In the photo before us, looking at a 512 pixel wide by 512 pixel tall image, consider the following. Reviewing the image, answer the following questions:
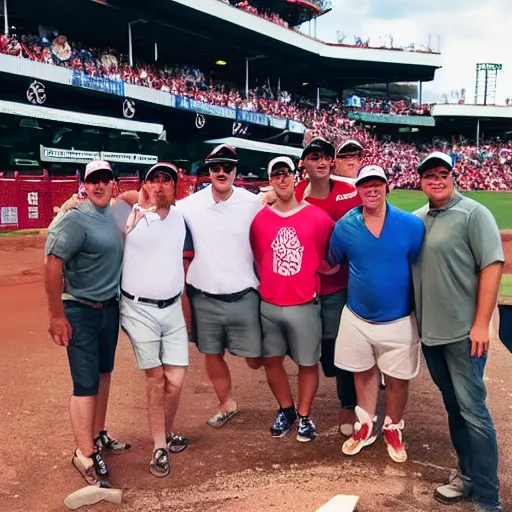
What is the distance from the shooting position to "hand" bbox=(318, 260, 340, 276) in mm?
4328

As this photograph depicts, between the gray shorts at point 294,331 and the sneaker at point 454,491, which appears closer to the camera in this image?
the sneaker at point 454,491

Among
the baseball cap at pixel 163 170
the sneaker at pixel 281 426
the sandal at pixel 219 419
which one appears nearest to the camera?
the baseball cap at pixel 163 170

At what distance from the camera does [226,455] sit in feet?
13.9

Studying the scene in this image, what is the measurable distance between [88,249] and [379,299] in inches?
78.3

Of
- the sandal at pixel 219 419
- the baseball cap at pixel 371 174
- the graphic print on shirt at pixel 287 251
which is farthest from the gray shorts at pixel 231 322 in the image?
the baseball cap at pixel 371 174

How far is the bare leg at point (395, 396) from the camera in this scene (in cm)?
408

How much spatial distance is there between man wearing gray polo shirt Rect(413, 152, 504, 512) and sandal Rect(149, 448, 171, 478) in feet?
5.96

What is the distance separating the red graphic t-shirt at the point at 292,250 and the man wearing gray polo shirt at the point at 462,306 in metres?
0.91

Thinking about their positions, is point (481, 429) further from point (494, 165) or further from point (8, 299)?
point (494, 165)

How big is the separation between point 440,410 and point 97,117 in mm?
24321

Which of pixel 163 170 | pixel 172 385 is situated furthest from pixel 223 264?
pixel 172 385

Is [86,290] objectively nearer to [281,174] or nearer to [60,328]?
[60,328]

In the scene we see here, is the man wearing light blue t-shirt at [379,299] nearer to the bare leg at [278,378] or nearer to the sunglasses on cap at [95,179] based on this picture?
the bare leg at [278,378]

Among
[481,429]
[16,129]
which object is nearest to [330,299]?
[481,429]
